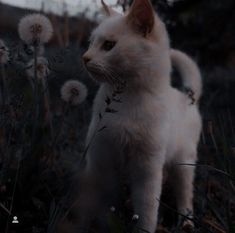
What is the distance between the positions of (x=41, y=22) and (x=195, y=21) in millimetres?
6602

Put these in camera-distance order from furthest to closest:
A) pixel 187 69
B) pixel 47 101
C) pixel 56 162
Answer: pixel 187 69 < pixel 56 162 < pixel 47 101

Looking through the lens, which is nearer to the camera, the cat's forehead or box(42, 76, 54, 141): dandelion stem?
the cat's forehead

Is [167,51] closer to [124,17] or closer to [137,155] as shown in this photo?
[124,17]

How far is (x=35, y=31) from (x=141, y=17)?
1.61ft

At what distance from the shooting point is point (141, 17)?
2.39 m

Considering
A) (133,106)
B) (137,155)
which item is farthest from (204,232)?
(133,106)

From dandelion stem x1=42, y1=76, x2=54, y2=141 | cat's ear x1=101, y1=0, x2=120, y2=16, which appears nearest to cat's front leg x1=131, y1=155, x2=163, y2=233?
dandelion stem x1=42, y1=76, x2=54, y2=141

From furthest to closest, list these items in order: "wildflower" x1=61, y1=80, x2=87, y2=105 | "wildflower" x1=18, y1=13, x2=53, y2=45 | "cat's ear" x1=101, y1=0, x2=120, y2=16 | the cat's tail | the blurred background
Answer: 1. the cat's tail
2. "cat's ear" x1=101, y1=0, x2=120, y2=16
3. "wildflower" x1=61, y1=80, x2=87, y2=105
4. "wildflower" x1=18, y1=13, x2=53, y2=45
5. the blurred background

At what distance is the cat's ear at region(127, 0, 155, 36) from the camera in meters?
A: 2.35

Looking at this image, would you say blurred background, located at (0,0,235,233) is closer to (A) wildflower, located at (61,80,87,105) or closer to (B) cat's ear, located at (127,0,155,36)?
(A) wildflower, located at (61,80,87,105)

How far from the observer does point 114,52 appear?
7.54 ft

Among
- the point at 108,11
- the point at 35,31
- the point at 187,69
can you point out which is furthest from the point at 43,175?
the point at 187,69

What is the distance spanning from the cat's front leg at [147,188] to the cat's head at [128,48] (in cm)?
38

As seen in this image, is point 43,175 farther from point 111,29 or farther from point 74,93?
point 111,29
